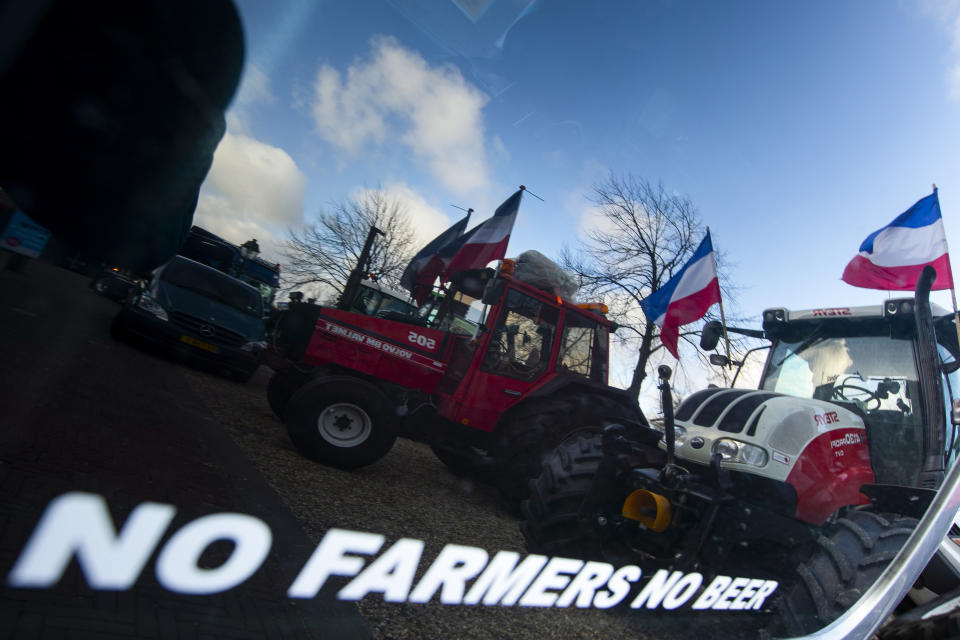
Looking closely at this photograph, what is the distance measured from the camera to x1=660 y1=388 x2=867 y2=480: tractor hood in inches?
89.5

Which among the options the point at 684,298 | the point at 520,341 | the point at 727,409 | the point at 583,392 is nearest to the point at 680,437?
the point at 727,409

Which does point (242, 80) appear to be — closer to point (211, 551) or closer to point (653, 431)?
point (211, 551)

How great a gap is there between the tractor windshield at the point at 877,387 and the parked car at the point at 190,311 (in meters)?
2.74

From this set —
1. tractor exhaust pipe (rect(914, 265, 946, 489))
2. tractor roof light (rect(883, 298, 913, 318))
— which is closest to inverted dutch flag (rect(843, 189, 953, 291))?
tractor roof light (rect(883, 298, 913, 318))

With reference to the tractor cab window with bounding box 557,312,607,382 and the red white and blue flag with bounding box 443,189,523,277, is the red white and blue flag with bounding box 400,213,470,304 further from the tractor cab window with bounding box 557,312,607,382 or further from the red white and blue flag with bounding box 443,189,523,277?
the tractor cab window with bounding box 557,312,607,382

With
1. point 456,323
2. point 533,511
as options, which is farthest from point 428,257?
point 533,511

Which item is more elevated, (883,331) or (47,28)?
(883,331)

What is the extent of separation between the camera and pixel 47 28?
0.43 meters

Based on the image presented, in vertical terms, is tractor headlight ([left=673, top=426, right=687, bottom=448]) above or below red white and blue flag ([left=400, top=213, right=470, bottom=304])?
below

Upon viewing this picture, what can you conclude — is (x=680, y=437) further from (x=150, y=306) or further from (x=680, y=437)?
(x=150, y=306)

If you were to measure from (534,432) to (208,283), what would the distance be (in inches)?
114

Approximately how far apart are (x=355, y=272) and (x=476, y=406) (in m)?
2.78

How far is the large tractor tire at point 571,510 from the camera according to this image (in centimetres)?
240

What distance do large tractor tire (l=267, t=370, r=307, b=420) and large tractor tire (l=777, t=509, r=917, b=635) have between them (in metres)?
3.91
